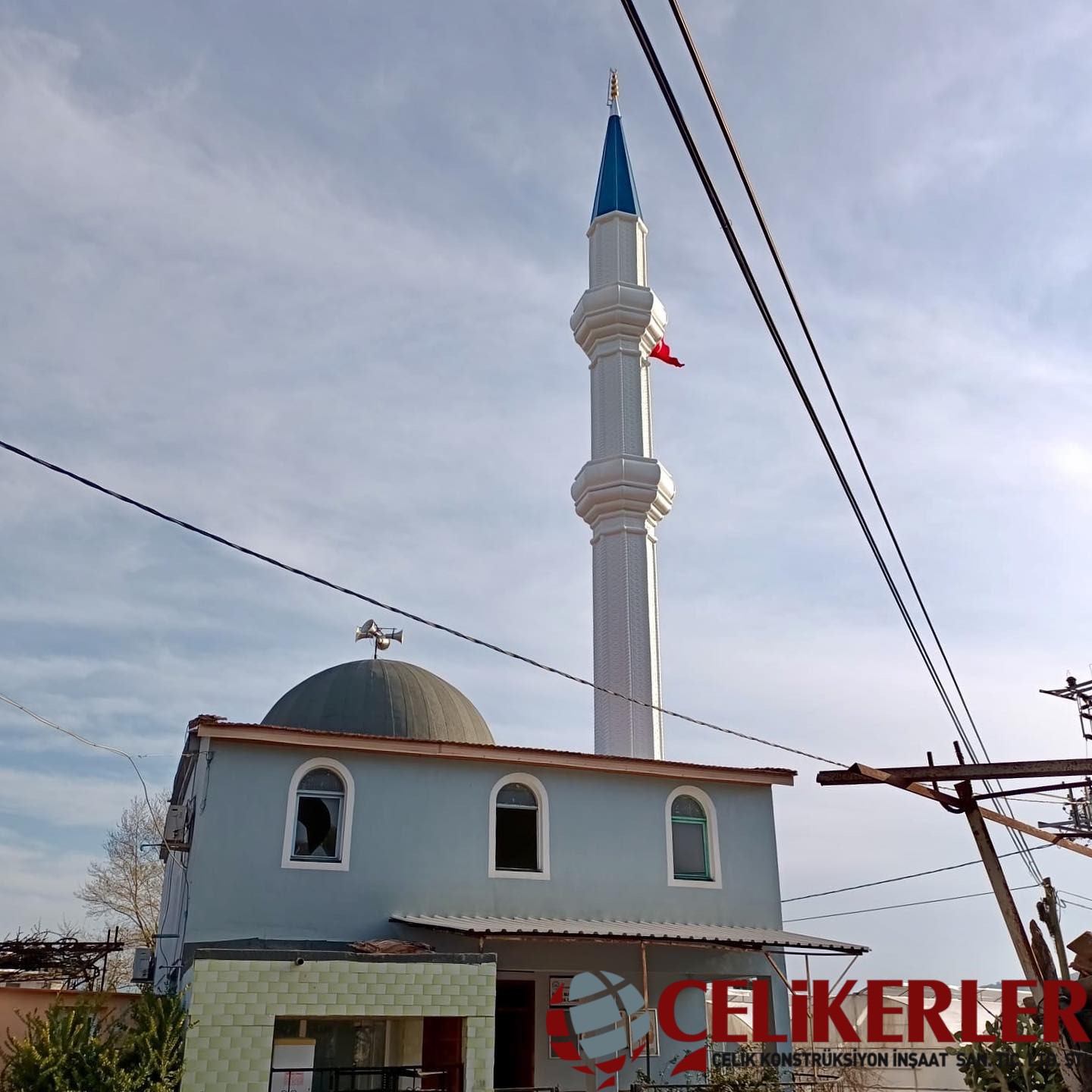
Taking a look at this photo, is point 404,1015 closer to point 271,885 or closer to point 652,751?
point 271,885

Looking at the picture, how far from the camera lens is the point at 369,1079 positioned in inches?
518

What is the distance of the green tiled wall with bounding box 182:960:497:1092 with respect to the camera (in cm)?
1088

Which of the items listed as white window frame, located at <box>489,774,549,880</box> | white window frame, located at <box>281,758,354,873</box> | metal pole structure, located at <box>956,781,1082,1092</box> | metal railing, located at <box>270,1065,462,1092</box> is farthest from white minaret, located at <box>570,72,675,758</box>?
metal pole structure, located at <box>956,781,1082,1092</box>

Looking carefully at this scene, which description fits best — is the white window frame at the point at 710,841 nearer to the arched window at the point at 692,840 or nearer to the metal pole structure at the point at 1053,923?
the arched window at the point at 692,840

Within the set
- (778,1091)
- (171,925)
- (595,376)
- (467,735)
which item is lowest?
(778,1091)

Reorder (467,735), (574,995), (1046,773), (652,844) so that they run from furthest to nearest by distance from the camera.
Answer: (467,735)
(652,844)
(574,995)
(1046,773)

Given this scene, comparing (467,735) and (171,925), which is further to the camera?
(467,735)

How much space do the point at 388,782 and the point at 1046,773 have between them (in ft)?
26.6

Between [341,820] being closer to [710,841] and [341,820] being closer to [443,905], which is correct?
[443,905]

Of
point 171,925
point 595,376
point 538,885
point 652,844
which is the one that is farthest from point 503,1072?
point 595,376

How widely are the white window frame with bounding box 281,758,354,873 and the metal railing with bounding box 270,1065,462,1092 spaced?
2.27 meters

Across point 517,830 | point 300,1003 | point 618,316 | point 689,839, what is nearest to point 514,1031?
point 517,830

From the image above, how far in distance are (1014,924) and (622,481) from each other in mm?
16238

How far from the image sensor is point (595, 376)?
26.1 metres
